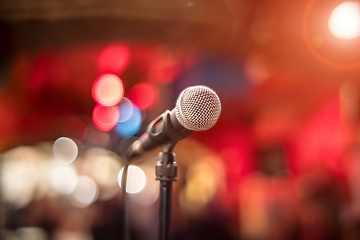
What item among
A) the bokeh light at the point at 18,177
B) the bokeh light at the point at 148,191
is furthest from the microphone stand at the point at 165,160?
the bokeh light at the point at 18,177

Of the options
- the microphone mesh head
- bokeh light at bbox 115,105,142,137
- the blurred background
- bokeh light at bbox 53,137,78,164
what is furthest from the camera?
bokeh light at bbox 53,137,78,164

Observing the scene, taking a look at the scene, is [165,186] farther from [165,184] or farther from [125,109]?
[125,109]

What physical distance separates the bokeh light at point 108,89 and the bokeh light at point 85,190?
340cm

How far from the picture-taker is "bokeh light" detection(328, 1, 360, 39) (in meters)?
2.39

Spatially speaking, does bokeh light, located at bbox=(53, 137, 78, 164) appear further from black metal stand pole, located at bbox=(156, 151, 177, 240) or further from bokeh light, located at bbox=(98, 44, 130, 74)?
black metal stand pole, located at bbox=(156, 151, 177, 240)

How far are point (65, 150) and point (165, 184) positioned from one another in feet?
25.2

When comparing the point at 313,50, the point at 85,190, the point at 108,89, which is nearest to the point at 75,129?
the point at 85,190

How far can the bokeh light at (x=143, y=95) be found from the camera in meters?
4.31

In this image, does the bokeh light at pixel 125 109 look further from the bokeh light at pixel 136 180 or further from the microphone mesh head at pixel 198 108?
the microphone mesh head at pixel 198 108

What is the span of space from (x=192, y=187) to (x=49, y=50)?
318cm

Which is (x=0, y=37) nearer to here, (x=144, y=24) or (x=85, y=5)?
(x=85, y=5)

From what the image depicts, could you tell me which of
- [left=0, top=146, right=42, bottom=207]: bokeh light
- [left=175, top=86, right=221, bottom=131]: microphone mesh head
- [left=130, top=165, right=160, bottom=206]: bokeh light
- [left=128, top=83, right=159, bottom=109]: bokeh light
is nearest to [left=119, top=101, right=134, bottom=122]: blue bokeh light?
[left=128, top=83, right=159, bottom=109]: bokeh light

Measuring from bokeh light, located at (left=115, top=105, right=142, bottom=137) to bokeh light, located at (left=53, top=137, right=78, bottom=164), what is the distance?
10.3 feet

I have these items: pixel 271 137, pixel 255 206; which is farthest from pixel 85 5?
pixel 255 206
